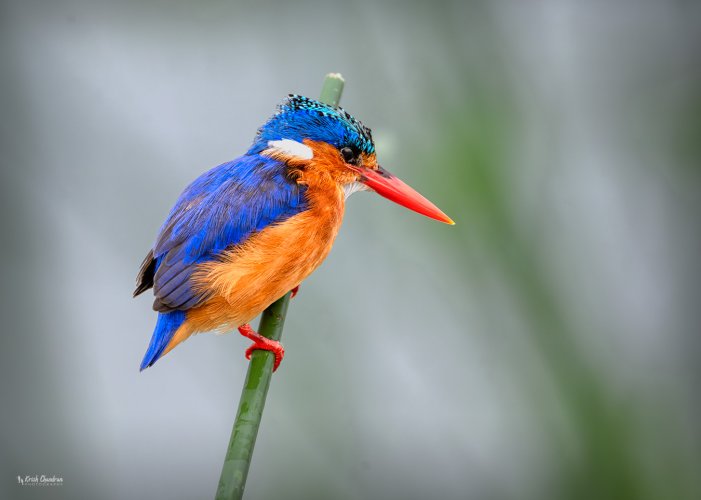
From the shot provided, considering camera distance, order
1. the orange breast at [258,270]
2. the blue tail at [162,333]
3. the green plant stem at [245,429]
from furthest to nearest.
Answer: the orange breast at [258,270], the blue tail at [162,333], the green plant stem at [245,429]

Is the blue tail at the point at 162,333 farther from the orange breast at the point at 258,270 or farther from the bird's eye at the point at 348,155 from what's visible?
the bird's eye at the point at 348,155

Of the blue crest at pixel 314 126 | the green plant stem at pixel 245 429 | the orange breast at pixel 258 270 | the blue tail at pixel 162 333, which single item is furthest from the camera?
the blue crest at pixel 314 126

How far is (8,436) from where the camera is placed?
221 cm

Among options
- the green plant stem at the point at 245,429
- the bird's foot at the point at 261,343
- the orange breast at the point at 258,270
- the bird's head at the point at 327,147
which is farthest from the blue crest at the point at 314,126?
the green plant stem at the point at 245,429

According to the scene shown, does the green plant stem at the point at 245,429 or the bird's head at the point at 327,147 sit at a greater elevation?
the bird's head at the point at 327,147

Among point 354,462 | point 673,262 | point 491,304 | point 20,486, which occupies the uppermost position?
point 673,262

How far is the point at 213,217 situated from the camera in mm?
1761

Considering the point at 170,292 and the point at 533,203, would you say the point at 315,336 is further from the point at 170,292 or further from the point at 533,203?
the point at 533,203

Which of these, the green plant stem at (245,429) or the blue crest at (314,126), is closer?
the green plant stem at (245,429)

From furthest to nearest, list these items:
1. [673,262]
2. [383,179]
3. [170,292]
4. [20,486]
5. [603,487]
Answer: [20,486] < [383,179] < [673,262] < [170,292] < [603,487]

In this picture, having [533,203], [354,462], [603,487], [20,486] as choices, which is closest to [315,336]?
[354,462]

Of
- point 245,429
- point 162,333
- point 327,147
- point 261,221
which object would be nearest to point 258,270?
point 261,221

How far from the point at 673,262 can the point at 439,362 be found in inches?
24.5

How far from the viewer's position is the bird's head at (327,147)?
6.26 ft
